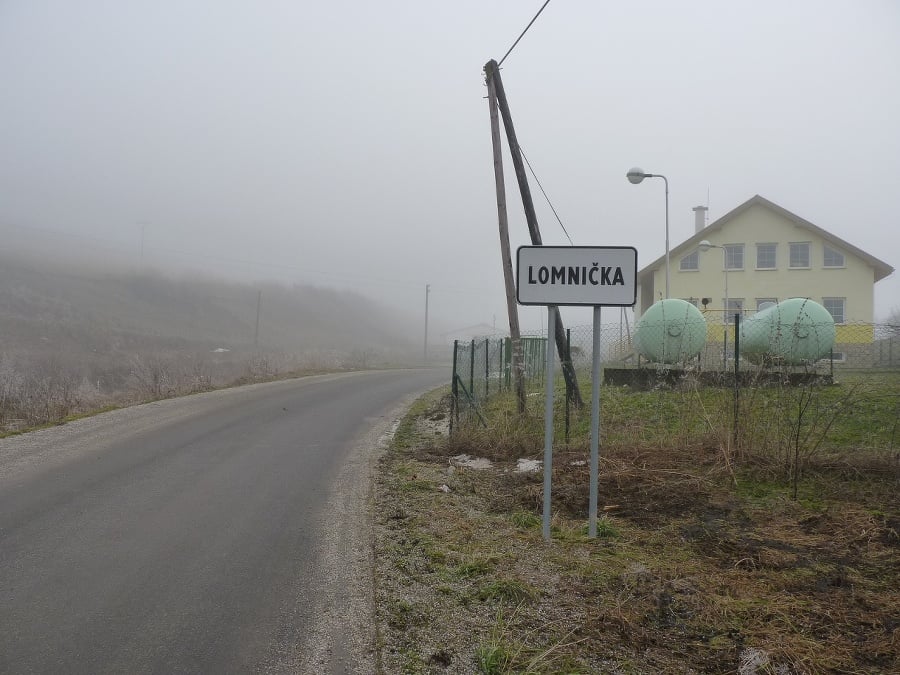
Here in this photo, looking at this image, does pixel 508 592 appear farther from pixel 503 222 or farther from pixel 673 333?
pixel 673 333

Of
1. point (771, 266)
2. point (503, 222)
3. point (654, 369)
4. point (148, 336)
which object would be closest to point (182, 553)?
point (503, 222)

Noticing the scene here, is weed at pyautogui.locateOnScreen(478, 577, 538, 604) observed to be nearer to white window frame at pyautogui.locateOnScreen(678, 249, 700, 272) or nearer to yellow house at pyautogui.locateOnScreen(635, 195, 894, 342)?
yellow house at pyautogui.locateOnScreen(635, 195, 894, 342)

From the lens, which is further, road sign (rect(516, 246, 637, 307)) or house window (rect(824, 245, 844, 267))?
house window (rect(824, 245, 844, 267))

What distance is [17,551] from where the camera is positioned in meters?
5.25

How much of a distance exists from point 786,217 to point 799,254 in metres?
1.90

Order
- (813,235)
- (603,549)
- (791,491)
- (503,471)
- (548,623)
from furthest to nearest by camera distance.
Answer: (813,235)
(503,471)
(791,491)
(603,549)
(548,623)

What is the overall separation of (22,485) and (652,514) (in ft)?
21.6

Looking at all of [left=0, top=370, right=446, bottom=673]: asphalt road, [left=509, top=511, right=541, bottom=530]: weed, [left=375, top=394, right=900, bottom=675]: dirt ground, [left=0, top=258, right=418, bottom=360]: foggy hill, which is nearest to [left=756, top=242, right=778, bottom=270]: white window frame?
[left=0, top=370, right=446, bottom=673]: asphalt road

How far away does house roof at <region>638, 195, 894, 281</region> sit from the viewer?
31.9m

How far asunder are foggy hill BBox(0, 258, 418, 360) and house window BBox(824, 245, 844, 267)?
1328 inches

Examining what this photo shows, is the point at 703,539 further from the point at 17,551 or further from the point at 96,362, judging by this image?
the point at 96,362

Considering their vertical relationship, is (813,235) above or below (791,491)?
above

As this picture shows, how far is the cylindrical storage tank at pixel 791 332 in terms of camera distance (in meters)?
14.1

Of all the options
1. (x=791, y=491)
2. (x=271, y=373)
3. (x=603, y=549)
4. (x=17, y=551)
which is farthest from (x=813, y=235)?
(x=17, y=551)
